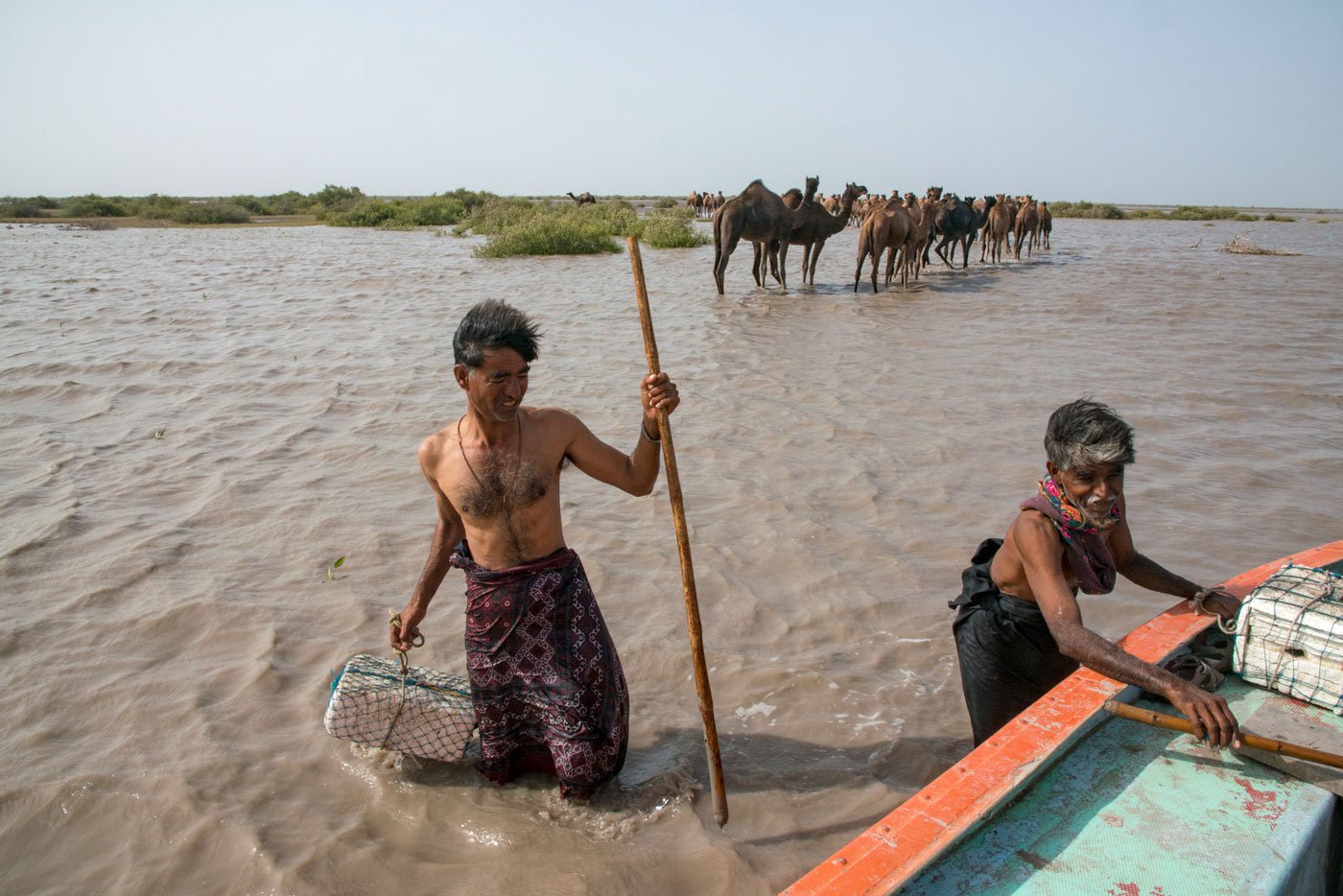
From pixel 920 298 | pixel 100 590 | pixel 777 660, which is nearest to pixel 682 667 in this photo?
pixel 777 660

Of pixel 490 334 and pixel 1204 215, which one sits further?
pixel 1204 215

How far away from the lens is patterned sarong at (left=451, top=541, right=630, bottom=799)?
249cm

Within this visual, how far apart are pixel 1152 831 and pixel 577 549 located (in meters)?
3.03

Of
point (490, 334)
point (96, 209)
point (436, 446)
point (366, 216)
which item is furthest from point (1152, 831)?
point (96, 209)

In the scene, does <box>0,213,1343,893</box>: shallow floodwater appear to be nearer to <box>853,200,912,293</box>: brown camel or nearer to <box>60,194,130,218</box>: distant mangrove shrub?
<box>853,200,912,293</box>: brown camel

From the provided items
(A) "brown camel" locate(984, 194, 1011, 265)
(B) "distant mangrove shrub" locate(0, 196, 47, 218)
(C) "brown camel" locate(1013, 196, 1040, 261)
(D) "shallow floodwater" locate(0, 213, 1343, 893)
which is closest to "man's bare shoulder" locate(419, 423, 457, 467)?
(D) "shallow floodwater" locate(0, 213, 1343, 893)

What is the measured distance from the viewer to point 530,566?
2490mm

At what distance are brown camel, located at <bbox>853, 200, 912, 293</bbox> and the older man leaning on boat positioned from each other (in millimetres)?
11390

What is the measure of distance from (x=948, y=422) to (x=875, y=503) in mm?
1823

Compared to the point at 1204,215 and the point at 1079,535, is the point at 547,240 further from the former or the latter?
the point at 1204,215

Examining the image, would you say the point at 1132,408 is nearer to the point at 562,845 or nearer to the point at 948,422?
the point at 948,422

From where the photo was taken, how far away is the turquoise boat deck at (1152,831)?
68.5 inches

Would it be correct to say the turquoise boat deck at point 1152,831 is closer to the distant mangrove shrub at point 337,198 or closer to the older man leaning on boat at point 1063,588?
the older man leaning on boat at point 1063,588

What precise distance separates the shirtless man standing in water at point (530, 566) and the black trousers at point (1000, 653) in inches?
40.9
